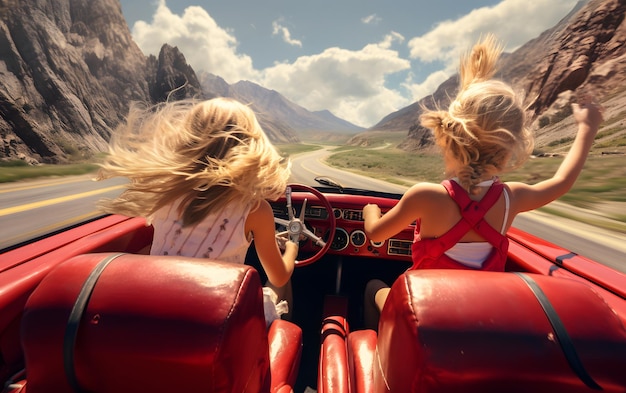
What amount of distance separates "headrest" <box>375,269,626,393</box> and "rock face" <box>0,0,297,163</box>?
21.9m

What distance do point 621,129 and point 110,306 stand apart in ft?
111

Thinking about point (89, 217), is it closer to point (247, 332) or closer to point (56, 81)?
point (247, 332)

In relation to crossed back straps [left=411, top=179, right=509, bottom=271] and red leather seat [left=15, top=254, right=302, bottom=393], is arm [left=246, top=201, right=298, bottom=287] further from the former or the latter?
crossed back straps [left=411, top=179, right=509, bottom=271]

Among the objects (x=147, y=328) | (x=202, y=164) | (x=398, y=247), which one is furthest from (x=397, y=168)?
(x=147, y=328)

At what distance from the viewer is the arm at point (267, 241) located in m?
1.74

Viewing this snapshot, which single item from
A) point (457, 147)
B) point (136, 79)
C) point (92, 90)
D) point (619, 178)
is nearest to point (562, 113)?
point (619, 178)

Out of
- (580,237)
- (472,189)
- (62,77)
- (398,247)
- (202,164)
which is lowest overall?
(580,237)

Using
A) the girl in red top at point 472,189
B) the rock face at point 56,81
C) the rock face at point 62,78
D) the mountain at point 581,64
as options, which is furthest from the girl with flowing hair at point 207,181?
the mountain at point 581,64

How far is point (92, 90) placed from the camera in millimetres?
49312

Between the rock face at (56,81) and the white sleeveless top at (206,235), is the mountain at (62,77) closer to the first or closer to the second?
the rock face at (56,81)

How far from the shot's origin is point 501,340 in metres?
0.99

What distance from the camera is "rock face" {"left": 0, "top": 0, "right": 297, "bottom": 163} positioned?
23.8 m

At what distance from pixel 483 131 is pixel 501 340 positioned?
0.99 m

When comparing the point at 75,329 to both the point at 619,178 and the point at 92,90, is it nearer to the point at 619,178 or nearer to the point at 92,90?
the point at 619,178
